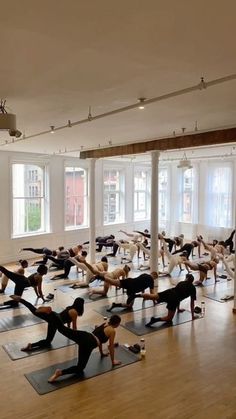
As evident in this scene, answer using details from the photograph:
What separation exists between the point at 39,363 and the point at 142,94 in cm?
375

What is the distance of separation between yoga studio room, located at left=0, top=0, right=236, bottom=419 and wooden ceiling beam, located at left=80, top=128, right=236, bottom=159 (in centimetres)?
3

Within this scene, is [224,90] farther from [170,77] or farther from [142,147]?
[142,147]

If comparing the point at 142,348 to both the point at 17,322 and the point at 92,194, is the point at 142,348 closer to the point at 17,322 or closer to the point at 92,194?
the point at 17,322

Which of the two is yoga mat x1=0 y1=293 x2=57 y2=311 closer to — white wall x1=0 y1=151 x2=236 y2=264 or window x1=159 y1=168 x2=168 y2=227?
white wall x1=0 y1=151 x2=236 y2=264

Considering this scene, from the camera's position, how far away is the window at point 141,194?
14.5m

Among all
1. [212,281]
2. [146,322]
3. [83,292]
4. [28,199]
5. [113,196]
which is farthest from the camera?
[113,196]

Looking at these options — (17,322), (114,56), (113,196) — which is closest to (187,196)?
(113,196)

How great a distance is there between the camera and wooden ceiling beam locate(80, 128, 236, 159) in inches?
256

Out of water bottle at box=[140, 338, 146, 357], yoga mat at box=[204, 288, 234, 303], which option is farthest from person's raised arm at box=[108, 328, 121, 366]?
yoga mat at box=[204, 288, 234, 303]

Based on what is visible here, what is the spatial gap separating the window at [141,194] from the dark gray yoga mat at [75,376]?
978cm

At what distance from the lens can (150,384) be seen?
168 inches

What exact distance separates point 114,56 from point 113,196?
1088cm

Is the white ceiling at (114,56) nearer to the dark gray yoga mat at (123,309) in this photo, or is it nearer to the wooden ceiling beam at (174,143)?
the wooden ceiling beam at (174,143)

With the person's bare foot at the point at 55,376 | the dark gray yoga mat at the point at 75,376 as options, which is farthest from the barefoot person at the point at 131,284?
the person's bare foot at the point at 55,376
